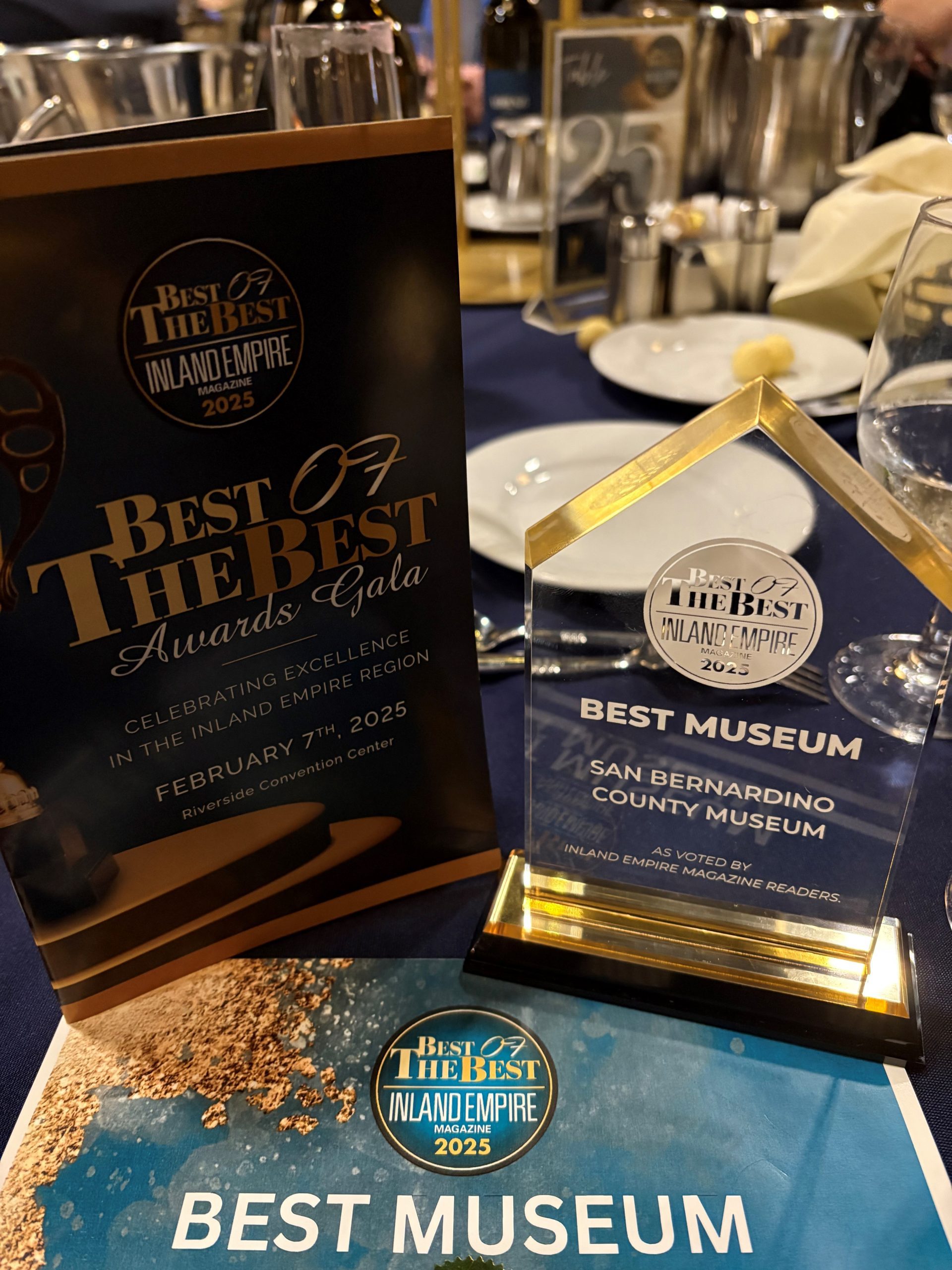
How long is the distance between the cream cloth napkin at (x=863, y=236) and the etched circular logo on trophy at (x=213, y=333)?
801 mm

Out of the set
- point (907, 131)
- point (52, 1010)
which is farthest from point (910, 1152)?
point (907, 131)

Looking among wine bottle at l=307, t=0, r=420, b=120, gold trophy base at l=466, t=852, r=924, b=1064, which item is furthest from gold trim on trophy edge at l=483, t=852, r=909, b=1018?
wine bottle at l=307, t=0, r=420, b=120

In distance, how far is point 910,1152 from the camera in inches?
13.1

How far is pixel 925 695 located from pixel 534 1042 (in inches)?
8.0

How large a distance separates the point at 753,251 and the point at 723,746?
885 millimetres

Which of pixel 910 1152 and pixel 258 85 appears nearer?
pixel 910 1152

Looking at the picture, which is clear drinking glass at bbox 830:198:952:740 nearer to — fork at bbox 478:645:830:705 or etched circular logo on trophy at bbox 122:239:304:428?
fork at bbox 478:645:830:705

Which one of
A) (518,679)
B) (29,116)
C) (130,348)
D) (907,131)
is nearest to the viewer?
(130,348)

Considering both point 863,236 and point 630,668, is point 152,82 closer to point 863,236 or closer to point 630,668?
point 863,236

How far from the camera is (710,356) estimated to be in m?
0.98

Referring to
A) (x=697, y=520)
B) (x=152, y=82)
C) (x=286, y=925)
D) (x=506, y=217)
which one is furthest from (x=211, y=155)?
(x=506, y=217)

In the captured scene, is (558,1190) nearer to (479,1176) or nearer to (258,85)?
(479,1176)

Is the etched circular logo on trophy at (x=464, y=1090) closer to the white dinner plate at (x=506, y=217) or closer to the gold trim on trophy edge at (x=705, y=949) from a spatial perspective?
the gold trim on trophy edge at (x=705, y=949)

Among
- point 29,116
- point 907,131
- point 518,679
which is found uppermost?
point 29,116
